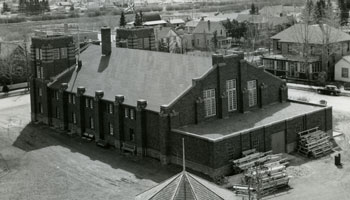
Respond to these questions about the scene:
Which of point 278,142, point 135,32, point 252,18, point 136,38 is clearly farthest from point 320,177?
point 252,18

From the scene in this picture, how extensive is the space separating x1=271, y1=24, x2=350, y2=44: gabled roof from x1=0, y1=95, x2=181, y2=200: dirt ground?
4397 cm

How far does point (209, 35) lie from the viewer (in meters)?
112

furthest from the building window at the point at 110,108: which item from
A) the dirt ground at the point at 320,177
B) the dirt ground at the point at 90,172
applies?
the dirt ground at the point at 320,177

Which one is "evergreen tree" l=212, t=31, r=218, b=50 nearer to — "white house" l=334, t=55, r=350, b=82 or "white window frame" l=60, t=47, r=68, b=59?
"white house" l=334, t=55, r=350, b=82

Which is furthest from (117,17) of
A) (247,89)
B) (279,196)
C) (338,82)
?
(279,196)

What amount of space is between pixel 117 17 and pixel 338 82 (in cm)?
10524

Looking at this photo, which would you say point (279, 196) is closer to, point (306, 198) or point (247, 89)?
point (306, 198)

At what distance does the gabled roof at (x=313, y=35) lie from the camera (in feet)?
265

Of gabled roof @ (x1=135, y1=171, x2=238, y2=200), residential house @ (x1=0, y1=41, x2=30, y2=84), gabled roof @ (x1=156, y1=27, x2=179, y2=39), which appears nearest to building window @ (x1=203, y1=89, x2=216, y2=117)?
gabled roof @ (x1=135, y1=171, x2=238, y2=200)

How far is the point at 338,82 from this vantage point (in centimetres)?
7562

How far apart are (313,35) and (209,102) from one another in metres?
44.0

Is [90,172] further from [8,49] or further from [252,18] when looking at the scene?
[252,18]

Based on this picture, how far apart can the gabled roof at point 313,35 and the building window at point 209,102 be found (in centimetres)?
3938

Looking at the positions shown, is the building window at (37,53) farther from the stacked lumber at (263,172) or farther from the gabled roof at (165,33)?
the gabled roof at (165,33)
